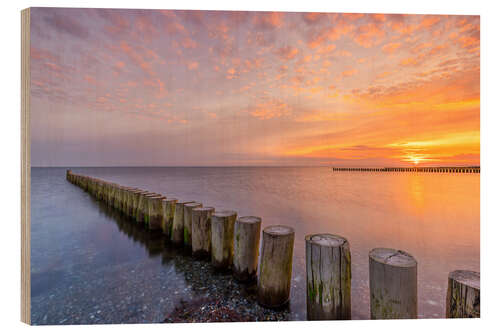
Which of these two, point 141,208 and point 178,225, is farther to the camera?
point 141,208

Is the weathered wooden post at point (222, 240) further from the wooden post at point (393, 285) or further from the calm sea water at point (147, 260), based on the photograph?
the wooden post at point (393, 285)

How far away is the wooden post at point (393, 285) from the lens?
163cm

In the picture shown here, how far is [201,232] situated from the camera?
3389 millimetres

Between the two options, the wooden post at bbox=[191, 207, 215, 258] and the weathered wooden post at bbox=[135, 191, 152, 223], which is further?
the weathered wooden post at bbox=[135, 191, 152, 223]

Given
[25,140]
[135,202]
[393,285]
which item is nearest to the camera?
[393,285]

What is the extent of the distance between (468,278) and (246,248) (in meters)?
2.14

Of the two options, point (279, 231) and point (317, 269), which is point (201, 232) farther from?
point (317, 269)

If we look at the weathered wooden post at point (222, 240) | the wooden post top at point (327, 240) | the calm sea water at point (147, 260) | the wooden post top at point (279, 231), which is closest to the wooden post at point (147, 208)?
the calm sea water at point (147, 260)

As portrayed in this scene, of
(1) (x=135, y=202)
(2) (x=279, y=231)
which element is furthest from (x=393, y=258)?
(1) (x=135, y=202)

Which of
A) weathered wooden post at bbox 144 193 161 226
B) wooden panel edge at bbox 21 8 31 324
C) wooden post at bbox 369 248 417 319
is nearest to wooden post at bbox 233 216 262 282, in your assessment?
wooden post at bbox 369 248 417 319

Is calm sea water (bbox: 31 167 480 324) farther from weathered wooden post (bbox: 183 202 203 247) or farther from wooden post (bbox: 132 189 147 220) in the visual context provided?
weathered wooden post (bbox: 183 202 203 247)

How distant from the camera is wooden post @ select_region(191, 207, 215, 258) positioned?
335 centimetres

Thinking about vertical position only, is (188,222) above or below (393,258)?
below

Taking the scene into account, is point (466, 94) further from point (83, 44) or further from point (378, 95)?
point (83, 44)
